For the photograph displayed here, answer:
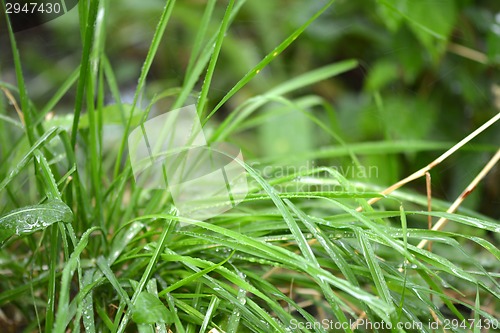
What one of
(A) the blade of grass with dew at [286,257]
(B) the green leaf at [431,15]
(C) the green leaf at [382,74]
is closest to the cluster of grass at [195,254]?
(A) the blade of grass with dew at [286,257]

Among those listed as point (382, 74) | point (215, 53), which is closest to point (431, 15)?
point (382, 74)

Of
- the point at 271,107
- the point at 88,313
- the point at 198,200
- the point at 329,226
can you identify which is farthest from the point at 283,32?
the point at 88,313

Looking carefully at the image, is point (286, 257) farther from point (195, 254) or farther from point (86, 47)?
point (86, 47)

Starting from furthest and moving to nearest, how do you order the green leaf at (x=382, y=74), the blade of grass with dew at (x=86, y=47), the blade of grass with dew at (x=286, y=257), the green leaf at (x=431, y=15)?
the green leaf at (x=382, y=74), the green leaf at (x=431, y=15), the blade of grass with dew at (x=86, y=47), the blade of grass with dew at (x=286, y=257)

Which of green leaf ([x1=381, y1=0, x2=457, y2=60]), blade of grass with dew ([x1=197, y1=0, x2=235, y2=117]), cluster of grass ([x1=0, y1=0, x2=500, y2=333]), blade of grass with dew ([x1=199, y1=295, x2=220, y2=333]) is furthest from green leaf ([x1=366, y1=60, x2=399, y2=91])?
blade of grass with dew ([x1=199, y1=295, x2=220, y2=333])

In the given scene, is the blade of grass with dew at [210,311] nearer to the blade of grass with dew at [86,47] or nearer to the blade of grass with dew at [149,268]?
the blade of grass with dew at [149,268]

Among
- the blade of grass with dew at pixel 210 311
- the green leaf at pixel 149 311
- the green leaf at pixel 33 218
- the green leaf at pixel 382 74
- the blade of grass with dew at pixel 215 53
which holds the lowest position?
the blade of grass with dew at pixel 210 311
